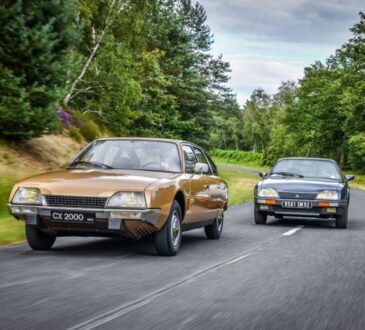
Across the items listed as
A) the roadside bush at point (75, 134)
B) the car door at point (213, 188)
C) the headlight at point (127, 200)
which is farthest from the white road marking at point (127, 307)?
the roadside bush at point (75, 134)

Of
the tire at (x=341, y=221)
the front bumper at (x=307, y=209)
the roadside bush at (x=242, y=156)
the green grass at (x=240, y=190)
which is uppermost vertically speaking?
the front bumper at (x=307, y=209)

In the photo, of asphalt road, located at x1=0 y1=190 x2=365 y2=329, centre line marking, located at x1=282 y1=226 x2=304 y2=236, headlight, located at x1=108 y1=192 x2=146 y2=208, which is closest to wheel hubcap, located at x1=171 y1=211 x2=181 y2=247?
asphalt road, located at x1=0 y1=190 x2=365 y2=329

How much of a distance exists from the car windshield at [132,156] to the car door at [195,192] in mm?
289

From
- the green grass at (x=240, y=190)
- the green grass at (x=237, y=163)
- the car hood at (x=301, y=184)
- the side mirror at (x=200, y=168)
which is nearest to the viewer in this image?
the side mirror at (x=200, y=168)

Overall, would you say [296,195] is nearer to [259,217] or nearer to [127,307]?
[259,217]

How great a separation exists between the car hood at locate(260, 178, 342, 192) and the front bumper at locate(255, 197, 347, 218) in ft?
0.85

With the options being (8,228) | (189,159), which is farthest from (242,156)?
A: (189,159)

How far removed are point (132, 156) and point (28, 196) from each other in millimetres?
1778

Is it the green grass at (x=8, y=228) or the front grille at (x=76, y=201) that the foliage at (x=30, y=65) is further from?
the front grille at (x=76, y=201)

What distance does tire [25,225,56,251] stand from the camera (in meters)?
8.42

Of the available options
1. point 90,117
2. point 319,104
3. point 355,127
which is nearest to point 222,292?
point 90,117

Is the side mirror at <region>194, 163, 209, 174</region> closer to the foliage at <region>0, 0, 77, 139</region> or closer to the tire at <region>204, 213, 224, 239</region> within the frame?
the tire at <region>204, 213, 224, 239</region>

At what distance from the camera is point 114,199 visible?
786cm

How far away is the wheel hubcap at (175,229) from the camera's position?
8.44m
